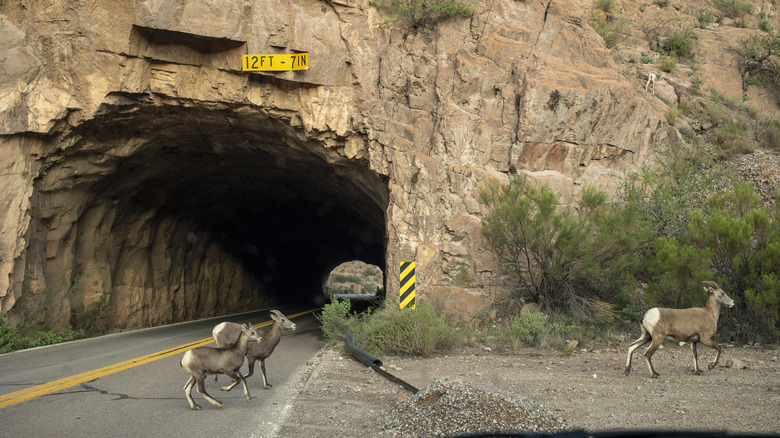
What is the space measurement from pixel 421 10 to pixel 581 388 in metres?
12.8

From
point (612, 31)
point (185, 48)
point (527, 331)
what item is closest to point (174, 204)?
point (185, 48)

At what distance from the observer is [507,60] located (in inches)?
624

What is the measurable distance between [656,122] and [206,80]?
43.0 ft

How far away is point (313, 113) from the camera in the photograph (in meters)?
16.2

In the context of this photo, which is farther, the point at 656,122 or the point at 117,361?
the point at 656,122

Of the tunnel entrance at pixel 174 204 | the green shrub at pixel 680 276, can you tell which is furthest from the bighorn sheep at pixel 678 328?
the tunnel entrance at pixel 174 204

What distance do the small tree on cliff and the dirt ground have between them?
1855mm

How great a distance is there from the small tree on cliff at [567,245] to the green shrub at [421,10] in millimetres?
6211

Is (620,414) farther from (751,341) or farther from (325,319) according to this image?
(325,319)

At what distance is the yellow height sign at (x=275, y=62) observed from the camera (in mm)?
15414

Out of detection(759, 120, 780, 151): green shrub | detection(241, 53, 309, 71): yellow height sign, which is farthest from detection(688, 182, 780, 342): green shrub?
detection(241, 53, 309, 71): yellow height sign

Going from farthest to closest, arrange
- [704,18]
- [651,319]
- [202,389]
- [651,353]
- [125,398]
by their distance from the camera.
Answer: [704,18], [651,319], [651,353], [125,398], [202,389]

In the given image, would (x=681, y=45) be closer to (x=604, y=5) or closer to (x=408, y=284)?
(x=604, y=5)

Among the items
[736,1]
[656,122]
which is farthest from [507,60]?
[736,1]
